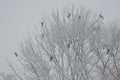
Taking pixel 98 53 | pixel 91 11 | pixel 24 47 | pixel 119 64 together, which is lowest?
pixel 119 64

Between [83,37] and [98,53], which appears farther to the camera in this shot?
[98,53]

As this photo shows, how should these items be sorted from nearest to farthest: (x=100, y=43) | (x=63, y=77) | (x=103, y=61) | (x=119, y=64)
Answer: (x=63, y=77), (x=100, y=43), (x=103, y=61), (x=119, y=64)

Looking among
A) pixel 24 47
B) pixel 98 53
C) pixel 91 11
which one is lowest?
pixel 98 53

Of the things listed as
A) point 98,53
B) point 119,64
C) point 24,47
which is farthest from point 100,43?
point 119,64

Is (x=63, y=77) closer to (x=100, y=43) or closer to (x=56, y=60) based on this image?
(x=56, y=60)

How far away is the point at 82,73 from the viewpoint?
26.7 ft

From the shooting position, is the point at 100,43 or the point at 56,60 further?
the point at 100,43

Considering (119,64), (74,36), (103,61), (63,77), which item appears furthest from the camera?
(119,64)

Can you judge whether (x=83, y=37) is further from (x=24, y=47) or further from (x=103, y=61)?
(x=103, y=61)

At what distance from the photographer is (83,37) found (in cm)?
918

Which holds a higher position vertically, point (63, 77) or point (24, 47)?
point (24, 47)

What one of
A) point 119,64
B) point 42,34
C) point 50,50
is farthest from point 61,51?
point 119,64

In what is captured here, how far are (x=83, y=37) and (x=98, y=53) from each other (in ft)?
8.87

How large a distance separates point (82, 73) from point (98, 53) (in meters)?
3.64
